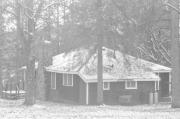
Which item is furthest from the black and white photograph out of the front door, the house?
the front door

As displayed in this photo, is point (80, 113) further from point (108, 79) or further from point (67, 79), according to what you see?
point (67, 79)

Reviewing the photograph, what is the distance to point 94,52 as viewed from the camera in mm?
29062

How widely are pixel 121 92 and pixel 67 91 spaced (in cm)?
455

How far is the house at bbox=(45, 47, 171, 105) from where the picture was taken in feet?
104

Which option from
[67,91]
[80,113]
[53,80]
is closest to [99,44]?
[67,91]

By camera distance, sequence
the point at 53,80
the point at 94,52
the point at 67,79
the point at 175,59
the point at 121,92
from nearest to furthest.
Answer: the point at 175,59
the point at 94,52
the point at 121,92
the point at 67,79
the point at 53,80

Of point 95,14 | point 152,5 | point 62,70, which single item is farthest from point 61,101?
point 152,5

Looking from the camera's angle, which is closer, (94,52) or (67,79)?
(94,52)

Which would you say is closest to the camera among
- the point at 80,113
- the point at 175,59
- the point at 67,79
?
the point at 80,113

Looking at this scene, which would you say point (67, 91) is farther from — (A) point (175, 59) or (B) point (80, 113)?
(B) point (80, 113)

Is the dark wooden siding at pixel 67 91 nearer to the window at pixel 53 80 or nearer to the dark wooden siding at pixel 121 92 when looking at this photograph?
the window at pixel 53 80

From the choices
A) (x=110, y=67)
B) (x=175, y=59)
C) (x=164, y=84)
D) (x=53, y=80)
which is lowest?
(x=164, y=84)

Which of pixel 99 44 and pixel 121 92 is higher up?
pixel 99 44

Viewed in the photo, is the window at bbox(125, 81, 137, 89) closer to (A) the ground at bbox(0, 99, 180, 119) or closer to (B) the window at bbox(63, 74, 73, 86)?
(B) the window at bbox(63, 74, 73, 86)
